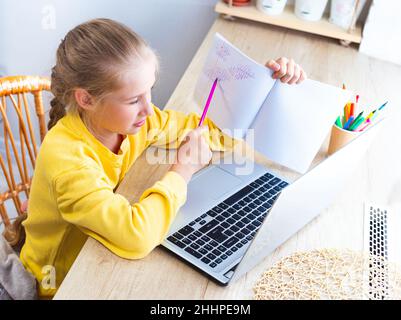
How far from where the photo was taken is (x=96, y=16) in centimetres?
197

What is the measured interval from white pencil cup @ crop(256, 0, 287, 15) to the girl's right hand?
792 mm

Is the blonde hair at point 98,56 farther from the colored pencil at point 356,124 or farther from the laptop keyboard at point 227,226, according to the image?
the colored pencil at point 356,124

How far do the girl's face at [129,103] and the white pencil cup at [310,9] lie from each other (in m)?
0.87

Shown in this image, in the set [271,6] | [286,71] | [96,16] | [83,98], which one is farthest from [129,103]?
[96,16]

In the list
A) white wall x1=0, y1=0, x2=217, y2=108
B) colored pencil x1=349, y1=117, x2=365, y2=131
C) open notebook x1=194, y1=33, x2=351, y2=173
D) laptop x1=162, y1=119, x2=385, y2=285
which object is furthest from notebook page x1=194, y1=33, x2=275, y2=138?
white wall x1=0, y1=0, x2=217, y2=108

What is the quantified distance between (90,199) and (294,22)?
1082mm

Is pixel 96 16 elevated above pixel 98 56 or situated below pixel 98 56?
below

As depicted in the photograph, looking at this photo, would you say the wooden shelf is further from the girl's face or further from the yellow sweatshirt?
the girl's face

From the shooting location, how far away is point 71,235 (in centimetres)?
105

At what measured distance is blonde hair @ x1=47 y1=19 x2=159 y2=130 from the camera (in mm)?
964

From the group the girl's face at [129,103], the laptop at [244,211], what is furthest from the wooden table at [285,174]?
the girl's face at [129,103]

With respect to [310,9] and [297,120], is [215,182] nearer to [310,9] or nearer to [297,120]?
[297,120]
